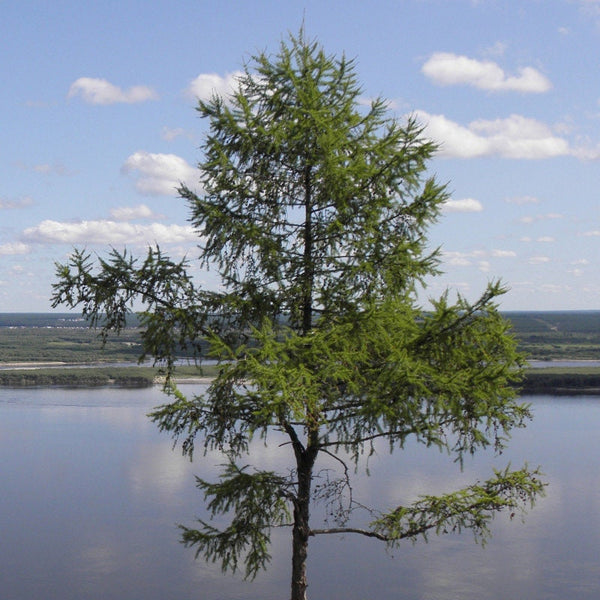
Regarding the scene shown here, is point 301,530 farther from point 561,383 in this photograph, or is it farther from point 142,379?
point 142,379

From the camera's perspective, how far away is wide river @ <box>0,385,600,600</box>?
1928 cm

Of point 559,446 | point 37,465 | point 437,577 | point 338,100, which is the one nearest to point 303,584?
point 338,100


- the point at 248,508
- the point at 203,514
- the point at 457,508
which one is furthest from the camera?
the point at 203,514

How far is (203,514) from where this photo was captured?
24.8 metres

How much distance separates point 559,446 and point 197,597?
21316 mm

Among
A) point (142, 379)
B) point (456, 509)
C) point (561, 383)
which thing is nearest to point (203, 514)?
point (456, 509)

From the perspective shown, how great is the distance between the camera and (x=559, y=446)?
35.0 meters

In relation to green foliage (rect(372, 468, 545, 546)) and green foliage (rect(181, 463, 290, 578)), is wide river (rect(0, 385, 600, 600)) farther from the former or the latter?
green foliage (rect(372, 468, 545, 546))

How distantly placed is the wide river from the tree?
10.2 meters

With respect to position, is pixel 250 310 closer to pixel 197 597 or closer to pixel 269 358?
pixel 269 358

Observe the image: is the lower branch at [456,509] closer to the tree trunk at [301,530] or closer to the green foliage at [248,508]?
the tree trunk at [301,530]

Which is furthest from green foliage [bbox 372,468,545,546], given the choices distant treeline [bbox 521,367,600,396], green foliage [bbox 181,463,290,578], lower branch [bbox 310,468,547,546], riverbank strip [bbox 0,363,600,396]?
distant treeline [bbox 521,367,600,396]

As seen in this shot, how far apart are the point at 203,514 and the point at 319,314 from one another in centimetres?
1663

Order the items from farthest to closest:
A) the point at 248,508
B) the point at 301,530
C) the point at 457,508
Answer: the point at 301,530 → the point at 248,508 → the point at 457,508
